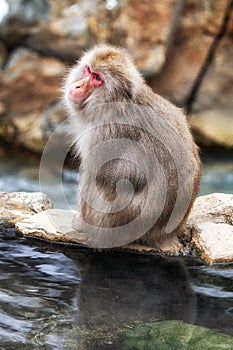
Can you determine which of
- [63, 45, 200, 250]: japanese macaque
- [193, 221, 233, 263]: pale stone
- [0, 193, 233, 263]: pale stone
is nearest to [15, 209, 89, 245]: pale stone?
[0, 193, 233, 263]: pale stone

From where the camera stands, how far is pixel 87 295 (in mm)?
3107

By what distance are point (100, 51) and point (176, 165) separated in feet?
2.58

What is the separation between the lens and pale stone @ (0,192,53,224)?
13.8 feet

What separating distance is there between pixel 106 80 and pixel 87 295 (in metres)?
1.22

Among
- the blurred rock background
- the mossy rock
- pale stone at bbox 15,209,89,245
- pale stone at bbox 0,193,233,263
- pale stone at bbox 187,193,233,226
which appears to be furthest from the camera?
the blurred rock background

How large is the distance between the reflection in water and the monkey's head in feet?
2.95

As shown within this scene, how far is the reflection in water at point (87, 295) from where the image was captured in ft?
8.75

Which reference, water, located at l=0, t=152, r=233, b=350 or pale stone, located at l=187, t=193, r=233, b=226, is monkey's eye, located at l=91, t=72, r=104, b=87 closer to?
water, located at l=0, t=152, r=233, b=350

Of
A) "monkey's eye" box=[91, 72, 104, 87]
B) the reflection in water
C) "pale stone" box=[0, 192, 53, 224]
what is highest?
"monkey's eye" box=[91, 72, 104, 87]

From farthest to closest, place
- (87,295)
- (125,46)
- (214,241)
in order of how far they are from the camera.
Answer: (125,46) < (214,241) < (87,295)

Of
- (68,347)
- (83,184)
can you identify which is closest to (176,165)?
(83,184)

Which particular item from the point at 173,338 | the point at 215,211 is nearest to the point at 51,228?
the point at 215,211

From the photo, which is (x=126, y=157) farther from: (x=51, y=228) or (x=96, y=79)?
(x=51, y=228)

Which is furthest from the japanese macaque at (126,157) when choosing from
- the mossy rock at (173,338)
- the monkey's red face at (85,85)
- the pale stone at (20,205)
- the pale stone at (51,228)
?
the mossy rock at (173,338)
